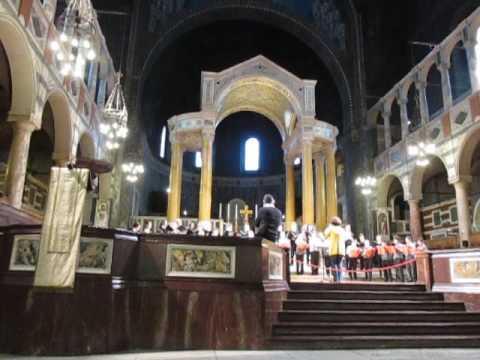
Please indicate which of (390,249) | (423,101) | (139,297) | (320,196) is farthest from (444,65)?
(139,297)

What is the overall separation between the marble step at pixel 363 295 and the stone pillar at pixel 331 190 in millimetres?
9389

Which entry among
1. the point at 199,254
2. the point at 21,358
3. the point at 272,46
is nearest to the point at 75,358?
the point at 21,358

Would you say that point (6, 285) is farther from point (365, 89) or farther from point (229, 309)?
point (365, 89)

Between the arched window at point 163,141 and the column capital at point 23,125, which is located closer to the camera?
the column capital at point 23,125

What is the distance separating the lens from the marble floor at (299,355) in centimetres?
511

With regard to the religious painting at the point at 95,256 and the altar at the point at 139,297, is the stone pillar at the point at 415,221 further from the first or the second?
the religious painting at the point at 95,256

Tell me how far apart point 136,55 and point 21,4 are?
40.4ft

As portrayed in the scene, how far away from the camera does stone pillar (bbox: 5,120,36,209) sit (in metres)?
9.48

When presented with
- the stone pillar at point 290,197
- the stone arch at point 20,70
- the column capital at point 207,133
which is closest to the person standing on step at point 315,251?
the stone pillar at point 290,197

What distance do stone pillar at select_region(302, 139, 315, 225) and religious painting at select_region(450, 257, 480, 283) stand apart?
8497 millimetres

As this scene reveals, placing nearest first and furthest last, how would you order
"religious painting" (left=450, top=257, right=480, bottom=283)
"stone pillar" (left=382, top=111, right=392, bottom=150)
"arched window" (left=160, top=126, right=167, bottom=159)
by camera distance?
"religious painting" (left=450, top=257, right=480, bottom=283)
"stone pillar" (left=382, top=111, right=392, bottom=150)
"arched window" (left=160, top=126, right=167, bottom=159)

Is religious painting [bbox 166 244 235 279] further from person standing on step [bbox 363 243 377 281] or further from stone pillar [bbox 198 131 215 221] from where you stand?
stone pillar [bbox 198 131 215 221]

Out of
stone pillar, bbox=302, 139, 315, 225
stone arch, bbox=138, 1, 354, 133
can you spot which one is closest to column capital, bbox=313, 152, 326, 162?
stone pillar, bbox=302, 139, 315, 225

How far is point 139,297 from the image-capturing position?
19.5ft
